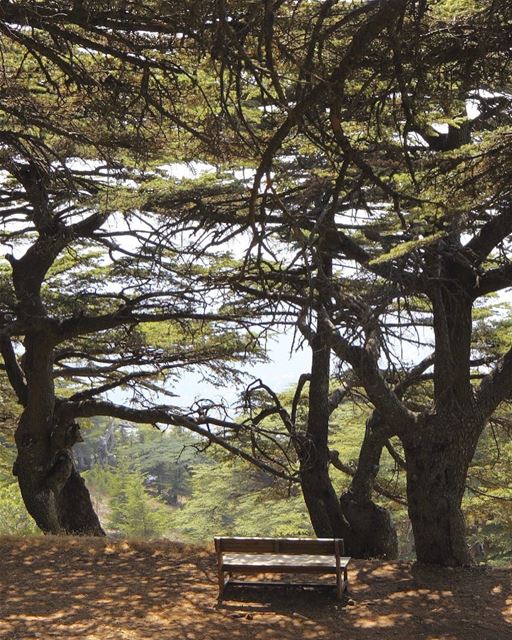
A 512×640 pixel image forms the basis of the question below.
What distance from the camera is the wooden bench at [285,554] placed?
6.79m

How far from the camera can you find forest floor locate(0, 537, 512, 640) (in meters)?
6.02

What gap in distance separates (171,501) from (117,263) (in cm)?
3946

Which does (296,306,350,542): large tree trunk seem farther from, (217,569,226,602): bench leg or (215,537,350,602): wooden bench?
(217,569,226,602): bench leg

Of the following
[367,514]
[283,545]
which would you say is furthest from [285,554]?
[367,514]

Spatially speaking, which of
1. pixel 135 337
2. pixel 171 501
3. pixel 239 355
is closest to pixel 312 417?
pixel 239 355

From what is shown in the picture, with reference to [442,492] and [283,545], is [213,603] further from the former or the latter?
[442,492]

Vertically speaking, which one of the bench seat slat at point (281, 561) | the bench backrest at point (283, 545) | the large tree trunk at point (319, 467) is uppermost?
the large tree trunk at point (319, 467)

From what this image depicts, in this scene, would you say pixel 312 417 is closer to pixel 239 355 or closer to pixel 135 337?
pixel 239 355

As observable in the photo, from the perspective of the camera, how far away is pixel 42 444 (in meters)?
11.2

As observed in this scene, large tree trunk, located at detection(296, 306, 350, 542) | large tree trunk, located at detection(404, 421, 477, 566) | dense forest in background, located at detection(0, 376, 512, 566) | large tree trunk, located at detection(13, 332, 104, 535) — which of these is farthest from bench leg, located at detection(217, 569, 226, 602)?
large tree trunk, located at detection(13, 332, 104, 535)

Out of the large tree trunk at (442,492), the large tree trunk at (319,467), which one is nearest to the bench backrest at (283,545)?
the large tree trunk at (442,492)

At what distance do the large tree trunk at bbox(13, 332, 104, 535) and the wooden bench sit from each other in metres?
4.77

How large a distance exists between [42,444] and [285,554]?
213 inches

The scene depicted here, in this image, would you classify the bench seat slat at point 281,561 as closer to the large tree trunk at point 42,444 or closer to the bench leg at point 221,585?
the bench leg at point 221,585
